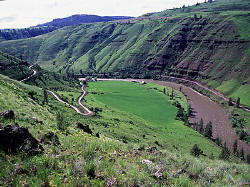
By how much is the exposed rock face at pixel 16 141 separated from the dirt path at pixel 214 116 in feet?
330

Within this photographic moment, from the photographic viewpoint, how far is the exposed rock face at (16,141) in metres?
12.9

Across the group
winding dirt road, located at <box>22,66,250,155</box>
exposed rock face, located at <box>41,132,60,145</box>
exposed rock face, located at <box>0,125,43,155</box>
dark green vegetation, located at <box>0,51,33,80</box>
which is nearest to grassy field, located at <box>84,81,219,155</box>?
winding dirt road, located at <box>22,66,250,155</box>

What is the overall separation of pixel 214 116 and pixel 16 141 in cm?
14209

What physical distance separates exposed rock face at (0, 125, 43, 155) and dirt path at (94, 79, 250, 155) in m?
101

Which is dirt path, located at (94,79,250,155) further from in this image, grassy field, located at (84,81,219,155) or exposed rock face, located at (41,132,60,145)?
exposed rock face, located at (41,132,60,145)

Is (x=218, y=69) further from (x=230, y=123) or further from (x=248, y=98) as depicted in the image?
(x=230, y=123)

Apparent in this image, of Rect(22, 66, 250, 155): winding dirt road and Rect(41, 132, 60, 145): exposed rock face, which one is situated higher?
Rect(41, 132, 60, 145): exposed rock face

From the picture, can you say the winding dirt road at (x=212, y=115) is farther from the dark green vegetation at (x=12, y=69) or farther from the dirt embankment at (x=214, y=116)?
the dark green vegetation at (x=12, y=69)

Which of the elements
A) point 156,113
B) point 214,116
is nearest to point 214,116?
point 214,116

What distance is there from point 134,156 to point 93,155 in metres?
4.56

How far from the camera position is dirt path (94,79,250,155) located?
10696 cm

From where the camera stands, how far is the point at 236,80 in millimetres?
174375

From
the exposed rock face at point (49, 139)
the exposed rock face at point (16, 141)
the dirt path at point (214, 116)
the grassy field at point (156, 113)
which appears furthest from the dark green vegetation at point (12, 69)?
the exposed rock face at point (16, 141)

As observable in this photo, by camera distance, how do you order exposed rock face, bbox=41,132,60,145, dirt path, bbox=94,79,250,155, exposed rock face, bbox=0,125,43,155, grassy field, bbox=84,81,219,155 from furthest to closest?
dirt path, bbox=94,79,250,155 < grassy field, bbox=84,81,219,155 < exposed rock face, bbox=41,132,60,145 < exposed rock face, bbox=0,125,43,155
